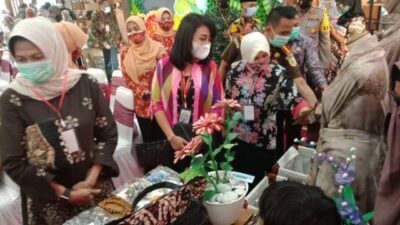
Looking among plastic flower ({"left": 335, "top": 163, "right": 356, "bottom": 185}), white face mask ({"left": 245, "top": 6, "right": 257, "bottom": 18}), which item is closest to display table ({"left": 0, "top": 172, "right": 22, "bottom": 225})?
plastic flower ({"left": 335, "top": 163, "right": 356, "bottom": 185})

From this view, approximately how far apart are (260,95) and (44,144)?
1.12 metres

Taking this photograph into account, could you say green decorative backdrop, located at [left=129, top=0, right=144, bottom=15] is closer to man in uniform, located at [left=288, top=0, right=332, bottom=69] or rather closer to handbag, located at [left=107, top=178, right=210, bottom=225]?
man in uniform, located at [left=288, top=0, right=332, bottom=69]

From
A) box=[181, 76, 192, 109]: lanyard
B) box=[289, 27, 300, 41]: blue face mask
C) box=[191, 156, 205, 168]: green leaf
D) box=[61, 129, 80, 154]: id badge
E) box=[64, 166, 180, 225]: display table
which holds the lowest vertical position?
box=[64, 166, 180, 225]: display table

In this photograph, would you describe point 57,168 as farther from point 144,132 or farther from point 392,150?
point 144,132

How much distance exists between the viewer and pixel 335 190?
43.8 inches

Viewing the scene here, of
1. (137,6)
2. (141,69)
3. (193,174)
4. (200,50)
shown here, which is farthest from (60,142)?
(137,6)

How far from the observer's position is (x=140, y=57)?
8.41 feet

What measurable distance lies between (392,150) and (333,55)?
89.1 inches

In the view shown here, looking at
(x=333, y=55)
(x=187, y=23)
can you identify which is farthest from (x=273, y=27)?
(x=333, y=55)

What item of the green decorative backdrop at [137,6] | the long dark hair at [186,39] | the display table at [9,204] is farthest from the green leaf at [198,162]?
the green decorative backdrop at [137,6]

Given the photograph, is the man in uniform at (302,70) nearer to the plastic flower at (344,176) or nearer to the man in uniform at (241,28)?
the man in uniform at (241,28)

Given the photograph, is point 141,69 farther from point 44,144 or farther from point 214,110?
point 44,144

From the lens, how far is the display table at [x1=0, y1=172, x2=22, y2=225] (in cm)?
185

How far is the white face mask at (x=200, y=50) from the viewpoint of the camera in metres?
1.73
